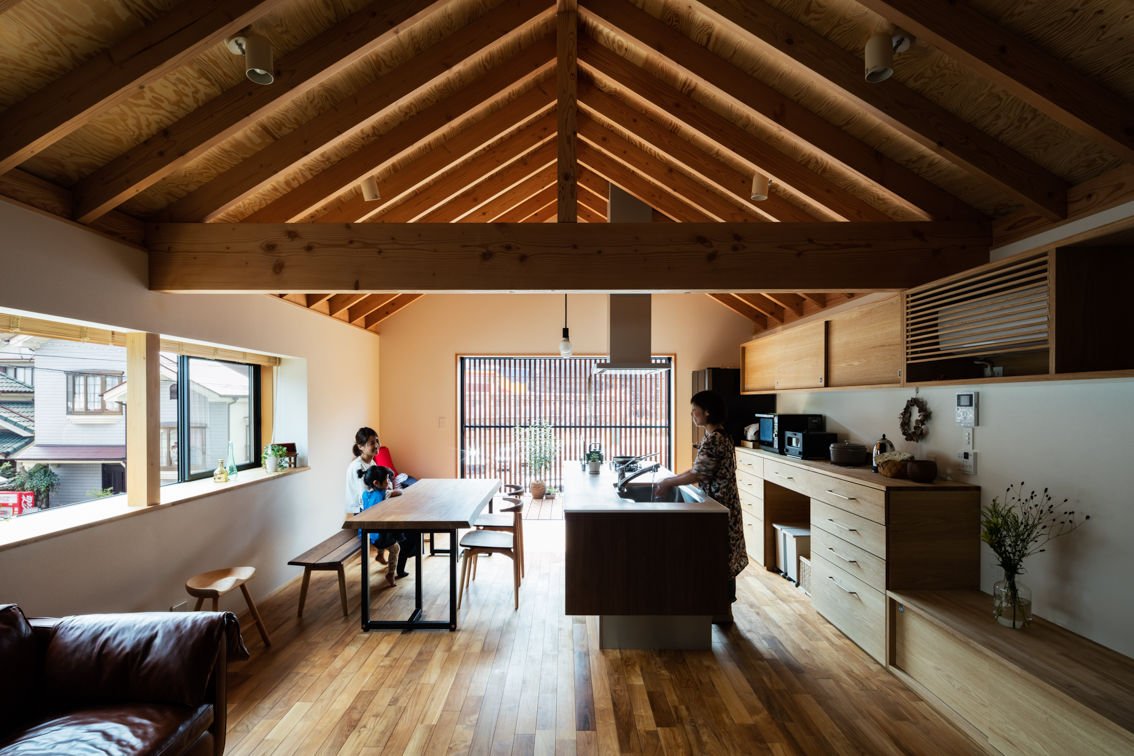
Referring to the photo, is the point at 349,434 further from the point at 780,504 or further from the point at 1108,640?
the point at 1108,640

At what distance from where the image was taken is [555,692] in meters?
2.81

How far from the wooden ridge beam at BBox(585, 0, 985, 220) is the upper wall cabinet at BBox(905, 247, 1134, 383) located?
72 cm

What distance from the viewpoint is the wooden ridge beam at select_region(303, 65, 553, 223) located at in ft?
10.8

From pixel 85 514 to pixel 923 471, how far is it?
14.5 ft

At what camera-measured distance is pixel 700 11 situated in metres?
2.47

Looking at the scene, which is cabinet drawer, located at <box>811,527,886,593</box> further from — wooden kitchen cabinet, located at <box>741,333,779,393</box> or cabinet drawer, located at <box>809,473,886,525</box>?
wooden kitchen cabinet, located at <box>741,333,779,393</box>

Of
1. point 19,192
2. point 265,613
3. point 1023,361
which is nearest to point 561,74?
point 19,192

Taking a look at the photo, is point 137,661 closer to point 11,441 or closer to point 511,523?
point 11,441

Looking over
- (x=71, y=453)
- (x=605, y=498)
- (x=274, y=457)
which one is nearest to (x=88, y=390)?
(x=71, y=453)

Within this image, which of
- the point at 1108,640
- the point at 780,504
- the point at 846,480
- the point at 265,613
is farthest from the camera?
the point at 780,504

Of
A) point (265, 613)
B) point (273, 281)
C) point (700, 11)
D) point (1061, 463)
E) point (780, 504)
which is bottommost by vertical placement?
point (265, 613)

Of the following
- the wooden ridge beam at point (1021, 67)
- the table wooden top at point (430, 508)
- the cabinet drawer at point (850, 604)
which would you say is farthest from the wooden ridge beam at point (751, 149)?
the table wooden top at point (430, 508)

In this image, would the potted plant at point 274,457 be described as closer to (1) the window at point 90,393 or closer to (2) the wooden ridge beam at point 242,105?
(1) the window at point 90,393

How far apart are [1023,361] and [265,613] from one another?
15.8 feet
